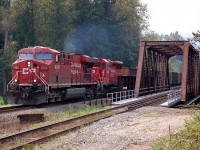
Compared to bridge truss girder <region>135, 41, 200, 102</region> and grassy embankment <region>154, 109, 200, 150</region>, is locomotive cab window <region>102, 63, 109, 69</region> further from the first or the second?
grassy embankment <region>154, 109, 200, 150</region>

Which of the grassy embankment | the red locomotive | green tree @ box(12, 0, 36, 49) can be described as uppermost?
green tree @ box(12, 0, 36, 49)

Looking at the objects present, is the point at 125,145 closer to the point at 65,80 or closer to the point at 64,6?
the point at 65,80

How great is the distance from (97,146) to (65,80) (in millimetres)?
14986

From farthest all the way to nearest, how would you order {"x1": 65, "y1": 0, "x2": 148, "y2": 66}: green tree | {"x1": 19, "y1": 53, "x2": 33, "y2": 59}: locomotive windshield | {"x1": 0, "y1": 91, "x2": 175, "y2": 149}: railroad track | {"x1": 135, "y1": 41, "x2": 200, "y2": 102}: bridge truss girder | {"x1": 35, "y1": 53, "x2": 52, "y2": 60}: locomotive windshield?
{"x1": 65, "y1": 0, "x2": 148, "y2": 66}: green tree, {"x1": 135, "y1": 41, "x2": 200, "y2": 102}: bridge truss girder, {"x1": 19, "y1": 53, "x2": 33, "y2": 59}: locomotive windshield, {"x1": 35, "y1": 53, "x2": 52, "y2": 60}: locomotive windshield, {"x1": 0, "y1": 91, "x2": 175, "y2": 149}: railroad track

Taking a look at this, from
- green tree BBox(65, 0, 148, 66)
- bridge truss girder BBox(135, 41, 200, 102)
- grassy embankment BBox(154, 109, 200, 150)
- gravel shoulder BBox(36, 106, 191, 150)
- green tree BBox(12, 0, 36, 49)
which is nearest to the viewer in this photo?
grassy embankment BBox(154, 109, 200, 150)

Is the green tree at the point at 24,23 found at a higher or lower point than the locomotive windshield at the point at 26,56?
higher

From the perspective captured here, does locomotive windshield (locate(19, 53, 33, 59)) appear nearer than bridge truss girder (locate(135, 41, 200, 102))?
Yes

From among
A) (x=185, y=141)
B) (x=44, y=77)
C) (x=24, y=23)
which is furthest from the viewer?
(x=24, y=23)

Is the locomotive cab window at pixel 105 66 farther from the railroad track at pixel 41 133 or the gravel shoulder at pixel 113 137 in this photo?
the gravel shoulder at pixel 113 137

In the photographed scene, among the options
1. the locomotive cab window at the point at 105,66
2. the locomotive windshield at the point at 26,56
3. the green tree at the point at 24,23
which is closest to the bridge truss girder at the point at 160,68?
the locomotive cab window at the point at 105,66

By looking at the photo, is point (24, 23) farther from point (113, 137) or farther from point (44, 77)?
point (113, 137)

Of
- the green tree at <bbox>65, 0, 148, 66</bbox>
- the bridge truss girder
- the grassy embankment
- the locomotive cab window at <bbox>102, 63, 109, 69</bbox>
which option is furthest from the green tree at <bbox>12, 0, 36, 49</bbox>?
the grassy embankment

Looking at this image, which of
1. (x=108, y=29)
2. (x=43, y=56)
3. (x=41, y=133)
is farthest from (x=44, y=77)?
(x=108, y=29)

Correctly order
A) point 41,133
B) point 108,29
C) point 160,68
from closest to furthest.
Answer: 1. point 41,133
2. point 160,68
3. point 108,29
